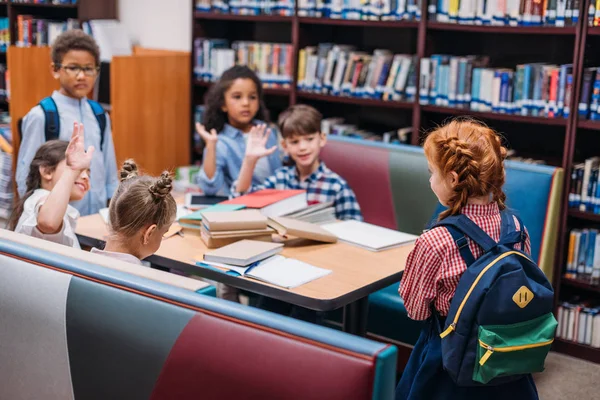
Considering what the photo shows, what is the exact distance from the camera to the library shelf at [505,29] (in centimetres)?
367

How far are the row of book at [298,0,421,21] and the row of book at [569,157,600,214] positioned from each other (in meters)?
1.13

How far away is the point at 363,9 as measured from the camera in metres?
4.31

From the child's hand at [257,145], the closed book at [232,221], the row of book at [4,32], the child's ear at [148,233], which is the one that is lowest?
the closed book at [232,221]

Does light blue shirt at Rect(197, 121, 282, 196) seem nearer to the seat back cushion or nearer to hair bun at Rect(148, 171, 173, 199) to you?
the seat back cushion

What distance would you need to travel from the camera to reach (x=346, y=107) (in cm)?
492

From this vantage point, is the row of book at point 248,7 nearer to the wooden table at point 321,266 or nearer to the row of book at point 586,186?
the row of book at point 586,186

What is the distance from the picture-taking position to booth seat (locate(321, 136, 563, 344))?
3246 mm

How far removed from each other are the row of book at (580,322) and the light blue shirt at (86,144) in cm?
217

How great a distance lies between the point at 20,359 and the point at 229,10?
329cm

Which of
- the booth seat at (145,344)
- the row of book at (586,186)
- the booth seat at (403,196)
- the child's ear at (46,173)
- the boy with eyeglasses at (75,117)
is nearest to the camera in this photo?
the booth seat at (145,344)

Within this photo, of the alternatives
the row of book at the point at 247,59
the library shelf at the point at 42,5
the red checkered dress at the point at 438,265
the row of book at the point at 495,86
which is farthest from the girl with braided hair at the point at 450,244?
the library shelf at the point at 42,5

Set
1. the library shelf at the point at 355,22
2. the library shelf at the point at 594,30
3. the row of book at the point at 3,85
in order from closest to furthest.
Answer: the library shelf at the point at 594,30 < the library shelf at the point at 355,22 < the row of book at the point at 3,85

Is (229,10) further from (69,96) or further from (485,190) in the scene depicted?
(485,190)

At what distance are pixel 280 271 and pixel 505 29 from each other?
2012 millimetres
